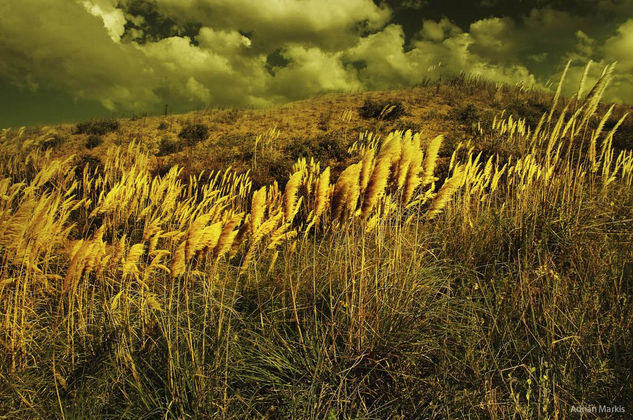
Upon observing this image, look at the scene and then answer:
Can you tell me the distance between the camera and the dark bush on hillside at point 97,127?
49.8 feet

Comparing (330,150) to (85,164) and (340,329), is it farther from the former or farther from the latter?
(340,329)

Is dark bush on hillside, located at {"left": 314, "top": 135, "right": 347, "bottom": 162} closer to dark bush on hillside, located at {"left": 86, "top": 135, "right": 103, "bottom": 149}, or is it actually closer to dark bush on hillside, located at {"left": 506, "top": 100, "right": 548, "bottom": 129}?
dark bush on hillside, located at {"left": 506, "top": 100, "right": 548, "bottom": 129}

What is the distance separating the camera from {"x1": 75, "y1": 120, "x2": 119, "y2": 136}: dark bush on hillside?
15.2m

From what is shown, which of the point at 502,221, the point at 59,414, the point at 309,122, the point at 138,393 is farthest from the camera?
the point at 309,122

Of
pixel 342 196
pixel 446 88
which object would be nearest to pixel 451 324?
pixel 342 196

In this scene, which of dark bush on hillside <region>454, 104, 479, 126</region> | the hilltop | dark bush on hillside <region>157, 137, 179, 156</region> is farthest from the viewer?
Result: dark bush on hillside <region>454, 104, 479, 126</region>

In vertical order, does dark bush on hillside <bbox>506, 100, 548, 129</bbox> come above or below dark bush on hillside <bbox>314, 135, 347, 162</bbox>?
above

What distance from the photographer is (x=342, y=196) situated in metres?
1.97

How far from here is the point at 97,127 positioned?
1530 centimetres

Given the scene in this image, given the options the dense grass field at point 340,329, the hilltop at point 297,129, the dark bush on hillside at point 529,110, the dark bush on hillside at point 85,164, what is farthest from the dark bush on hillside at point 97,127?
the dark bush on hillside at point 529,110

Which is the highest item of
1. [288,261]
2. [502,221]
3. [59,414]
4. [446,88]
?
[446,88]

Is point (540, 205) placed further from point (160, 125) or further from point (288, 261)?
point (160, 125)

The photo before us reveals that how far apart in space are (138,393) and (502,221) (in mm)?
3474

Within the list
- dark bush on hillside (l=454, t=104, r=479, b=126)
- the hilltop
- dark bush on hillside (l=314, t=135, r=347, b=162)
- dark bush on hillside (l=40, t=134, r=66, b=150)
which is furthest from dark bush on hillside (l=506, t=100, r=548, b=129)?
dark bush on hillside (l=40, t=134, r=66, b=150)
